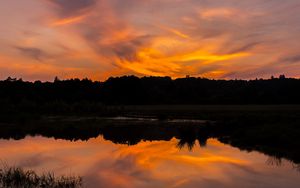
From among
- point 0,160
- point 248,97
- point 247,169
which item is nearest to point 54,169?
point 0,160

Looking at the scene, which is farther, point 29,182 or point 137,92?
point 137,92

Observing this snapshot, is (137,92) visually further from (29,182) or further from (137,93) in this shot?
(29,182)

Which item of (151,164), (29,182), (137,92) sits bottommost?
(151,164)

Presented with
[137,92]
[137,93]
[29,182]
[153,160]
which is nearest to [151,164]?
[153,160]

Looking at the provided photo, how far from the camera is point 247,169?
2091cm

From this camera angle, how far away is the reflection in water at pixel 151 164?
17.8m

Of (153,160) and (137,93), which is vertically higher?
(137,93)

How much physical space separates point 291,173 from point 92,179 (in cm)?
999

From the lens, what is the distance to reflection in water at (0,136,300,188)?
1777 cm

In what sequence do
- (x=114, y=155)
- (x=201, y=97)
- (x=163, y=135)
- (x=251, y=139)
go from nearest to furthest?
(x=114, y=155), (x=251, y=139), (x=163, y=135), (x=201, y=97)

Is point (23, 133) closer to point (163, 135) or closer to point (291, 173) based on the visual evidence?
point (163, 135)

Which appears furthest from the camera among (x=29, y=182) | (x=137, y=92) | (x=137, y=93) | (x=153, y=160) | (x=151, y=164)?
(x=137, y=92)

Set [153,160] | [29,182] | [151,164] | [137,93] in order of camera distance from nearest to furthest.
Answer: [29,182] → [151,164] → [153,160] → [137,93]

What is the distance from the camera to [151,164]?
23.1 meters
